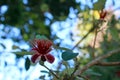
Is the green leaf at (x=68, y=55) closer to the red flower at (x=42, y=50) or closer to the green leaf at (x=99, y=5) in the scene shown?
the red flower at (x=42, y=50)

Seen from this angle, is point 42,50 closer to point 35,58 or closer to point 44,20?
point 35,58

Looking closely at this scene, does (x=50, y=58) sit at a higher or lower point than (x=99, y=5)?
lower

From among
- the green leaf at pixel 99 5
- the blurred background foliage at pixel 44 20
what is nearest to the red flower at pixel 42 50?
the green leaf at pixel 99 5

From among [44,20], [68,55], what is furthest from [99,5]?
[44,20]

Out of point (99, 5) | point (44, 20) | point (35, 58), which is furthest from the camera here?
point (44, 20)

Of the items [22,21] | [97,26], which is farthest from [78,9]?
[97,26]

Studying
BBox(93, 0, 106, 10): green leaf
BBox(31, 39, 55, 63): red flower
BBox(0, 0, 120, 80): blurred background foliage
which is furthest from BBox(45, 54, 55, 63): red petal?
BBox(0, 0, 120, 80): blurred background foliage

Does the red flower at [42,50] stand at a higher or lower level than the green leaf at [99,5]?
lower

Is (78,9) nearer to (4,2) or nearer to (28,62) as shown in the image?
(4,2)

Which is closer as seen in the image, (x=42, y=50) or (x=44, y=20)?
(x=42, y=50)
